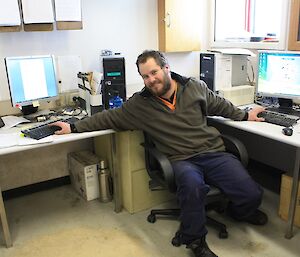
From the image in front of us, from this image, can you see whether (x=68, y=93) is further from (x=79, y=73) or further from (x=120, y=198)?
(x=120, y=198)

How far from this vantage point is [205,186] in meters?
2.01

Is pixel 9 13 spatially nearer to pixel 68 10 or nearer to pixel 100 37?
pixel 68 10

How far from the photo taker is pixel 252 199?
6.81ft

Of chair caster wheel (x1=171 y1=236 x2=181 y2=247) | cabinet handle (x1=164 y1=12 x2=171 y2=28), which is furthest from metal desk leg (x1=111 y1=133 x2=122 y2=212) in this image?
cabinet handle (x1=164 y1=12 x2=171 y2=28)

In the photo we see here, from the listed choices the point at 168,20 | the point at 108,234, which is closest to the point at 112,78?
the point at 168,20

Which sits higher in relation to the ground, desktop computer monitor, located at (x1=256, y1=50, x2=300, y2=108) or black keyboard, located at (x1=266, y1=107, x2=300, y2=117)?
desktop computer monitor, located at (x1=256, y1=50, x2=300, y2=108)

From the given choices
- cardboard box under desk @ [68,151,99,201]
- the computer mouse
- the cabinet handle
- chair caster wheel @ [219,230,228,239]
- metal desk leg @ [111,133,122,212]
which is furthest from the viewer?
the cabinet handle

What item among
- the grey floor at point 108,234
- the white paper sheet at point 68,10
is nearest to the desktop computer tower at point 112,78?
the white paper sheet at point 68,10

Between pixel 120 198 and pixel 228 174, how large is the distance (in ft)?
3.07

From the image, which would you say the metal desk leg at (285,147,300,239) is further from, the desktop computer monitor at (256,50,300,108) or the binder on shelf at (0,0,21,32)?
the binder on shelf at (0,0,21,32)

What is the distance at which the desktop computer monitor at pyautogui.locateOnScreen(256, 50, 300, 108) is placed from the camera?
8.11 feet

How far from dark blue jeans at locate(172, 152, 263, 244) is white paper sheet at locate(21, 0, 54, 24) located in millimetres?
1472

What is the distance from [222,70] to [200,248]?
1.47 meters

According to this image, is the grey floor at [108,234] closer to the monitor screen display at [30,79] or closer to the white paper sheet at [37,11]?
the monitor screen display at [30,79]
